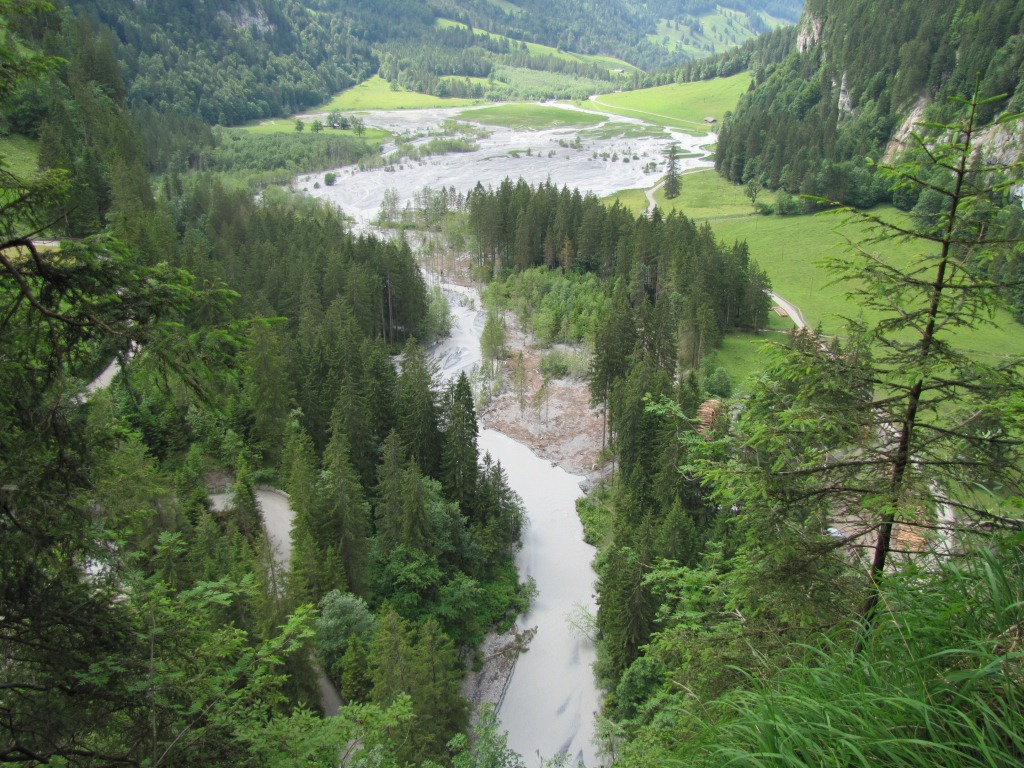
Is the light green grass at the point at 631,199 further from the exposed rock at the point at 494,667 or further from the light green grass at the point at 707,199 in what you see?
the exposed rock at the point at 494,667

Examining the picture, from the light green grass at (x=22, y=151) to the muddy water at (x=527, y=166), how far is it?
159 ft

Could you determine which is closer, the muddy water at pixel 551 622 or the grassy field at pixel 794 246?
the muddy water at pixel 551 622

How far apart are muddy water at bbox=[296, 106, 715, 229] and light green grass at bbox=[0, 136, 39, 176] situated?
A: 159ft

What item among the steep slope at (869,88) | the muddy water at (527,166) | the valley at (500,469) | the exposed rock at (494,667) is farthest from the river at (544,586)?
the steep slope at (869,88)

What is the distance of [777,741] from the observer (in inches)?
Answer: 181

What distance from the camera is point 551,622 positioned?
34062mm

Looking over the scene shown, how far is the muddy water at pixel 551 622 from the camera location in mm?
27812

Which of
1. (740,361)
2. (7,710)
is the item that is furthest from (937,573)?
(740,361)

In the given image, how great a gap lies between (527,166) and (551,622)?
12975cm

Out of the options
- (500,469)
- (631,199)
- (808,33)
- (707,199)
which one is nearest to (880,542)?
(500,469)

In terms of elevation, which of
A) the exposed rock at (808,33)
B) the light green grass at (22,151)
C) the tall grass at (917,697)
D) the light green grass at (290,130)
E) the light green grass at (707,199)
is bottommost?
the light green grass at (707,199)

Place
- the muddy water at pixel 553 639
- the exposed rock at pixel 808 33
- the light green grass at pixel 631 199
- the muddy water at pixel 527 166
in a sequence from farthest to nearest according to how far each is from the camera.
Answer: the exposed rock at pixel 808 33
the muddy water at pixel 527 166
the light green grass at pixel 631 199
the muddy water at pixel 553 639

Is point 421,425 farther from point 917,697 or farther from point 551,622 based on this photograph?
point 917,697

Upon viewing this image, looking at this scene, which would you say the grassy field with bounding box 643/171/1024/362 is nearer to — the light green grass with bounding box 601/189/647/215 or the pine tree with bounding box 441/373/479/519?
the light green grass with bounding box 601/189/647/215
